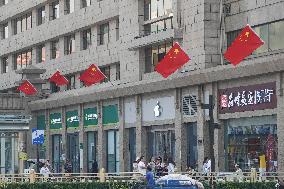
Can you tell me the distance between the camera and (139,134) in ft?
202

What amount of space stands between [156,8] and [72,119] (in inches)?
646

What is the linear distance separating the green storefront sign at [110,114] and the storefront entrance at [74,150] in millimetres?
5970

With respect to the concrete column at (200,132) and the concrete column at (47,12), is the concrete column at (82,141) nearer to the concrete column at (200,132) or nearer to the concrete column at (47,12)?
the concrete column at (47,12)

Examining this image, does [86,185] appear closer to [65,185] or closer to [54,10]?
[65,185]

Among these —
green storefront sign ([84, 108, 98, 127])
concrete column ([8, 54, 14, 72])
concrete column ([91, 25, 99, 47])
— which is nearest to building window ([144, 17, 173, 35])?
green storefront sign ([84, 108, 98, 127])

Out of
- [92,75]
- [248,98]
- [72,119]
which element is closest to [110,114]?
[92,75]

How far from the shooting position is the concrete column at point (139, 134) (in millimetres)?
61156

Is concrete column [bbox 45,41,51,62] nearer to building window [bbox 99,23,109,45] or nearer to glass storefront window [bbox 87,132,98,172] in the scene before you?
building window [bbox 99,23,109,45]

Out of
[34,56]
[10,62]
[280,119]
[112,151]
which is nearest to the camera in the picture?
[280,119]

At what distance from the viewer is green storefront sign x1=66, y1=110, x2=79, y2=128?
237ft

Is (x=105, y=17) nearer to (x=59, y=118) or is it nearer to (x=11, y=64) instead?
(x=59, y=118)

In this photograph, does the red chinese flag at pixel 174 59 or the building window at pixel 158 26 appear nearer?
the red chinese flag at pixel 174 59

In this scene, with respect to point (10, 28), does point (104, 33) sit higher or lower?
lower

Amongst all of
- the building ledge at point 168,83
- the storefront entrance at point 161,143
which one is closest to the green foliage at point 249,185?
the building ledge at point 168,83
